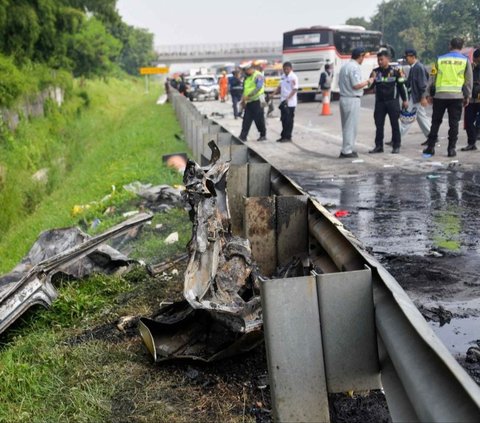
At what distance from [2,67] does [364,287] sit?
75.0 ft

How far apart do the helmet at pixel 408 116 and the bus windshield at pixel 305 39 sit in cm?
2164

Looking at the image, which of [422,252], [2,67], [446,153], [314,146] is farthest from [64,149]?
[422,252]

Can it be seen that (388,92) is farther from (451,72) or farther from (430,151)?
(430,151)

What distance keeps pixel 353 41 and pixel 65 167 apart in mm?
19115

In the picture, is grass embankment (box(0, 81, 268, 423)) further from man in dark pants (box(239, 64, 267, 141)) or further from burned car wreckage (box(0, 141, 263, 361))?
man in dark pants (box(239, 64, 267, 141))

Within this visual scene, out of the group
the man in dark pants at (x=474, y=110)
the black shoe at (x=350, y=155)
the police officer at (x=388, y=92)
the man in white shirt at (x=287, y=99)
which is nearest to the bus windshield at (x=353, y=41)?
the man in white shirt at (x=287, y=99)

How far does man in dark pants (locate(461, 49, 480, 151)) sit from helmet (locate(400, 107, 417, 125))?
109 cm

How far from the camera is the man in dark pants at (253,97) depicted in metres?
16.5

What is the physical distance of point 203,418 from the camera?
342 cm

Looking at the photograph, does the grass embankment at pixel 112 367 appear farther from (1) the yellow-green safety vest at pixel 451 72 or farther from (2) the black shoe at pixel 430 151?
(1) the yellow-green safety vest at pixel 451 72

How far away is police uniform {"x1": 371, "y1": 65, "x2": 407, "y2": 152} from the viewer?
42.4ft

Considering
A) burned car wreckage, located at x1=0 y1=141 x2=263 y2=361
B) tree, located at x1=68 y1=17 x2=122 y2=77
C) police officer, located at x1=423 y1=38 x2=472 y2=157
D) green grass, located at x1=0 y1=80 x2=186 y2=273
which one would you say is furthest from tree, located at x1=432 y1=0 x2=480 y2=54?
tree, located at x1=68 y1=17 x2=122 y2=77

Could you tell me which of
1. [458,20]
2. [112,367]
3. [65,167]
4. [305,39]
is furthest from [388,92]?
[305,39]

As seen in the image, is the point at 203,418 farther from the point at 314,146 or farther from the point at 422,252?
the point at 314,146
